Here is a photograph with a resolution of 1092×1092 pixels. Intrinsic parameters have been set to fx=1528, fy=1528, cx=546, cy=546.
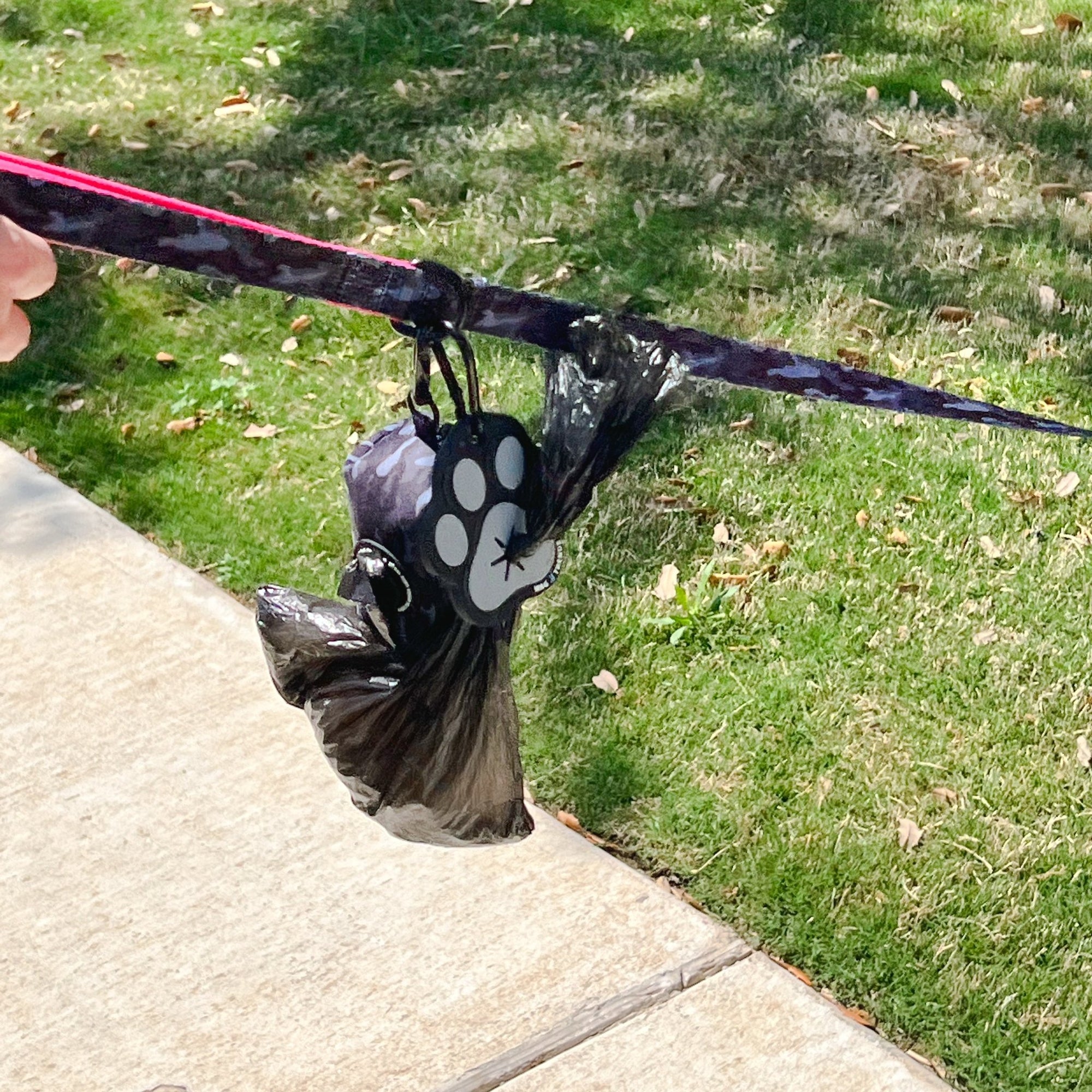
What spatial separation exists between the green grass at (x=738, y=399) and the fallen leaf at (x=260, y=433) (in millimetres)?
39

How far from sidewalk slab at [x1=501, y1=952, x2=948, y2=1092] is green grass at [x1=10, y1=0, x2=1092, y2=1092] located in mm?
92

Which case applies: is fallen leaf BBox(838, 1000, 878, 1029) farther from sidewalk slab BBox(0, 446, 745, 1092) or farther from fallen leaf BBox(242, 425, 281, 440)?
fallen leaf BBox(242, 425, 281, 440)

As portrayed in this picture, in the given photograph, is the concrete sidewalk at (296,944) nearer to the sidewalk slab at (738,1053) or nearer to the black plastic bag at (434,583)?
A: the sidewalk slab at (738,1053)

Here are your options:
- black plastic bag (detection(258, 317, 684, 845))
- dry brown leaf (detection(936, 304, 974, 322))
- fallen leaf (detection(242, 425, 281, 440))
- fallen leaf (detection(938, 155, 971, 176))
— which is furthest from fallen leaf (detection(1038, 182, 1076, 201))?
black plastic bag (detection(258, 317, 684, 845))

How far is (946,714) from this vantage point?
3516mm

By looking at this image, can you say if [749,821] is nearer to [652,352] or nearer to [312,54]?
[652,352]

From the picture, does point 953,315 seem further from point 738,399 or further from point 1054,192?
point 1054,192

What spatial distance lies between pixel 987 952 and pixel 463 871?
1066 mm

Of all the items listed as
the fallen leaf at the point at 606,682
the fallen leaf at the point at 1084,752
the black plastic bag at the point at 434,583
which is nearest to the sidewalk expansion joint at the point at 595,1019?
the fallen leaf at the point at 606,682

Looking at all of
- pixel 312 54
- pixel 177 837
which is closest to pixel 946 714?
pixel 177 837

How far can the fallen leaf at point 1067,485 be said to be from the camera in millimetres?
4227

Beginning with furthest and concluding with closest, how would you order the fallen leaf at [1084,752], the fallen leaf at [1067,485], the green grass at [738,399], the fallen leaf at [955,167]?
the fallen leaf at [955,167] → the fallen leaf at [1067,485] → the fallen leaf at [1084,752] → the green grass at [738,399]

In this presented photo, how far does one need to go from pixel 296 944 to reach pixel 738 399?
2.32 meters

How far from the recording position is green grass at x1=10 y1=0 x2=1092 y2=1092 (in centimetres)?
318
